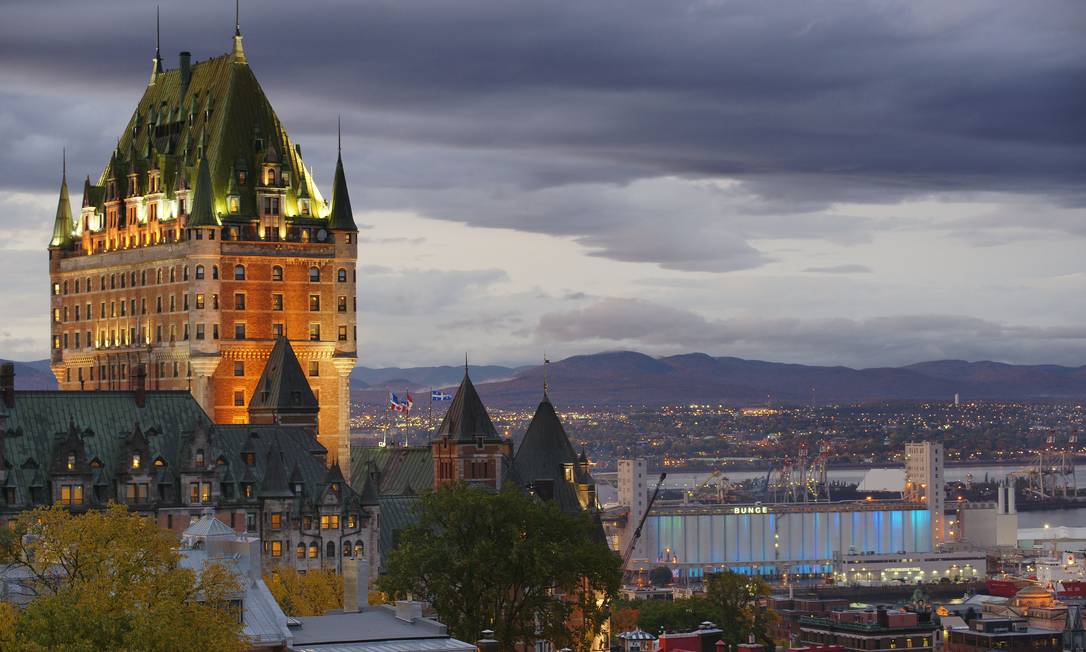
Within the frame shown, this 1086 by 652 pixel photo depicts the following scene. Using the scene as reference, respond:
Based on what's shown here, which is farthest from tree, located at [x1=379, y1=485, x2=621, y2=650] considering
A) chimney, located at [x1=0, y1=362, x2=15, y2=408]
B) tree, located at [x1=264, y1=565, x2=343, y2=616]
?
chimney, located at [x1=0, y1=362, x2=15, y2=408]

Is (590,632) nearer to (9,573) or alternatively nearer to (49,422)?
(49,422)

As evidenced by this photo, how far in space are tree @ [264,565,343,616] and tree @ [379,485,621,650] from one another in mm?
4979

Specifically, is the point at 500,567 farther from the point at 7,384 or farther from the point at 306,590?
the point at 7,384

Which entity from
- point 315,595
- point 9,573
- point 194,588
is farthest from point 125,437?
point 194,588

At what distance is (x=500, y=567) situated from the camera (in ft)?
462

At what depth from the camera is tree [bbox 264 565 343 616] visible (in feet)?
470

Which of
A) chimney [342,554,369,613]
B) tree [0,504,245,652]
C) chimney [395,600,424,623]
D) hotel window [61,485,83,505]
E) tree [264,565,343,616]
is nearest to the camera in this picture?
tree [0,504,245,652]

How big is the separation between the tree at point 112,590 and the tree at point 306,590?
31.1 meters

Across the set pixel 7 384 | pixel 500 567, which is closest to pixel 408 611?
pixel 500 567

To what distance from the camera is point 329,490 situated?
7347 inches

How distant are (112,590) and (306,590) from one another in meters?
56.5

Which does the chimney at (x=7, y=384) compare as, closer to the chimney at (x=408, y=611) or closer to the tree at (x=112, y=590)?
the tree at (x=112, y=590)

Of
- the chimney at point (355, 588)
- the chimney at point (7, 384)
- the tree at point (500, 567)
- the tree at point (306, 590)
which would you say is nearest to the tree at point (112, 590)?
the chimney at point (355, 588)

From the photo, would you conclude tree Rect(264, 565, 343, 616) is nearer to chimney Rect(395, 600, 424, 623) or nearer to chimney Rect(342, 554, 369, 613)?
chimney Rect(342, 554, 369, 613)
